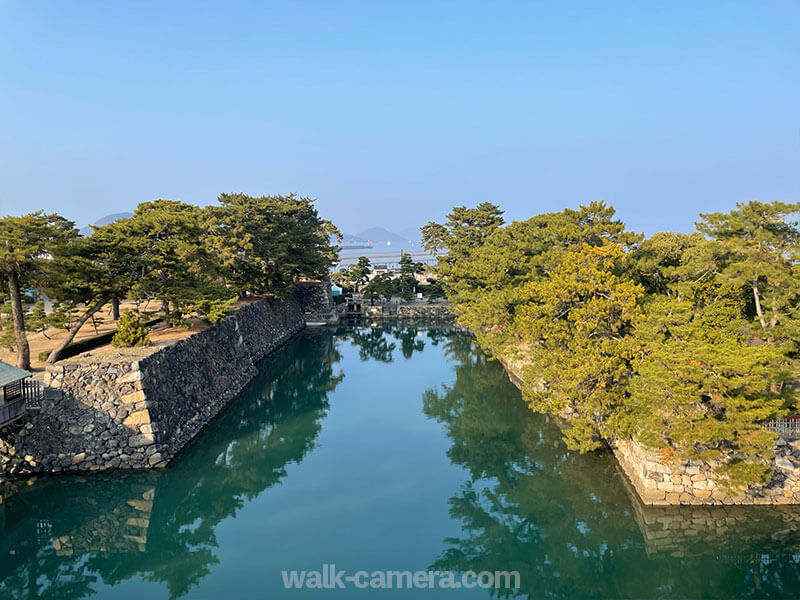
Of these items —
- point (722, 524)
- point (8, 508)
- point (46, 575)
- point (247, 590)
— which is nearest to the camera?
point (247, 590)

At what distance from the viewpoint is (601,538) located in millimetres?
12281

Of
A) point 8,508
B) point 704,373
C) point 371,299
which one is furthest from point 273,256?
point 704,373

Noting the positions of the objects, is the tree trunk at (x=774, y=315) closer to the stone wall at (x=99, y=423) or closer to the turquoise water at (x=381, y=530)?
the turquoise water at (x=381, y=530)

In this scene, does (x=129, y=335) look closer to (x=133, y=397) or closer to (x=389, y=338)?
(x=133, y=397)

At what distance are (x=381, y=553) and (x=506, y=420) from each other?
32.6 ft

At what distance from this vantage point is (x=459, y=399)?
23562 mm

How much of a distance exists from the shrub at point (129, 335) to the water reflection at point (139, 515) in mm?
4141

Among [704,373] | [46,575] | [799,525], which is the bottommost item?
[799,525]

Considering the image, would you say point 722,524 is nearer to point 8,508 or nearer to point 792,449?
point 792,449

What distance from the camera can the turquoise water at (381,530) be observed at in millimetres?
10836

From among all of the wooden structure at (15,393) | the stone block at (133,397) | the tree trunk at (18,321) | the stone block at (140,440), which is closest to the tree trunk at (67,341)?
the tree trunk at (18,321)

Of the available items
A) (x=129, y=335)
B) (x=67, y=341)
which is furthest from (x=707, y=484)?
(x=67, y=341)

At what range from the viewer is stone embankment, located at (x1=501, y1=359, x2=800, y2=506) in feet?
41.4

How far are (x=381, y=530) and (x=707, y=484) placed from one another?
8230 mm
